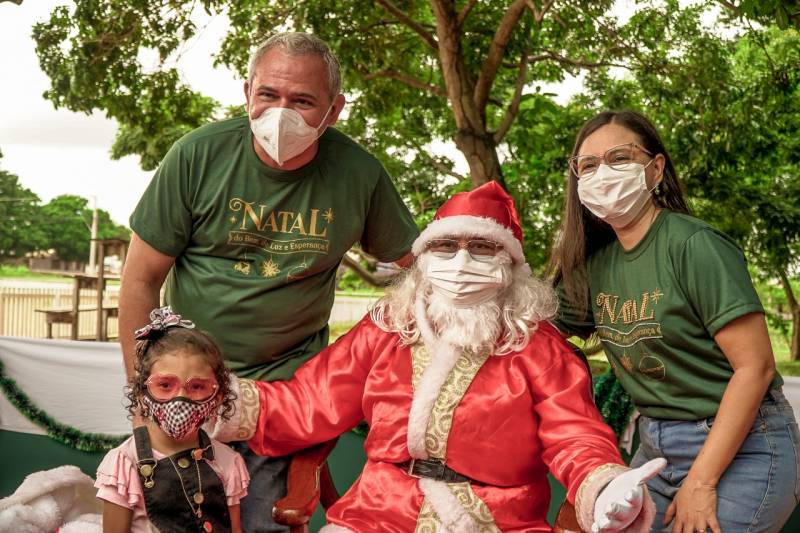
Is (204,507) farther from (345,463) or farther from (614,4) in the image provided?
(614,4)

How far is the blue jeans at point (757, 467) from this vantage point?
2.27 m

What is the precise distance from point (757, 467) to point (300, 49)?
72.0 inches

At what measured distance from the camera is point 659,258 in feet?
→ 7.95

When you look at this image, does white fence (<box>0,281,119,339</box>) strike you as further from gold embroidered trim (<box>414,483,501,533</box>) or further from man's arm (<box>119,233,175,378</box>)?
gold embroidered trim (<box>414,483,501,533</box>)

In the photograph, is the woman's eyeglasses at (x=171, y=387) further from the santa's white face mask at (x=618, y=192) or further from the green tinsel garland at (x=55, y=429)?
the green tinsel garland at (x=55, y=429)

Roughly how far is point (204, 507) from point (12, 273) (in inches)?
1583

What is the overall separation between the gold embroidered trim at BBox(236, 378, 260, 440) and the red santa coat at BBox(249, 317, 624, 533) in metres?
0.02

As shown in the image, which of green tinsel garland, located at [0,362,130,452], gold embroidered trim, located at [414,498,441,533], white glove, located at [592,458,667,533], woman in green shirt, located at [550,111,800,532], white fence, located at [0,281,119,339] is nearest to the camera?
white glove, located at [592,458,667,533]

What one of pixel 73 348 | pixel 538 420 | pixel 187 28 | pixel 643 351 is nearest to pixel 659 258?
pixel 643 351

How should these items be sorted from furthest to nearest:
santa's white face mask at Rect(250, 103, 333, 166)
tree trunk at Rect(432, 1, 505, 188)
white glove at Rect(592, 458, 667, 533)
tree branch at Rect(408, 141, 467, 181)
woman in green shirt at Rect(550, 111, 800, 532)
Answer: tree branch at Rect(408, 141, 467, 181), tree trunk at Rect(432, 1, 505, 188), santa's white face mask at Rect(250, 103, 333, 166), woman in green shirt at Rect(550, 111, 800, 532), white glove at Rect(592, 458, 667, 533)

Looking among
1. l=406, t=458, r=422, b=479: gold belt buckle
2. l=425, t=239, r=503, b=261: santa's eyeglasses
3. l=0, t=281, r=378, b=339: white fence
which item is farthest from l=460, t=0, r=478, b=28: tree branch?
l=0, t=281, r=378, b=339: white fence

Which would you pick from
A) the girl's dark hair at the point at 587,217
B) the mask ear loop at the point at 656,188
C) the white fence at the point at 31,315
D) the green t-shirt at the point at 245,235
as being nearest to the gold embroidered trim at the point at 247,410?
the green t-shirt at the point at 245,235

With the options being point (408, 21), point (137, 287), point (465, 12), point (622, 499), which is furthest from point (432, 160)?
point (622, 499)

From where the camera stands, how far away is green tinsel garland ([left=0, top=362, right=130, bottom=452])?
414 cm
